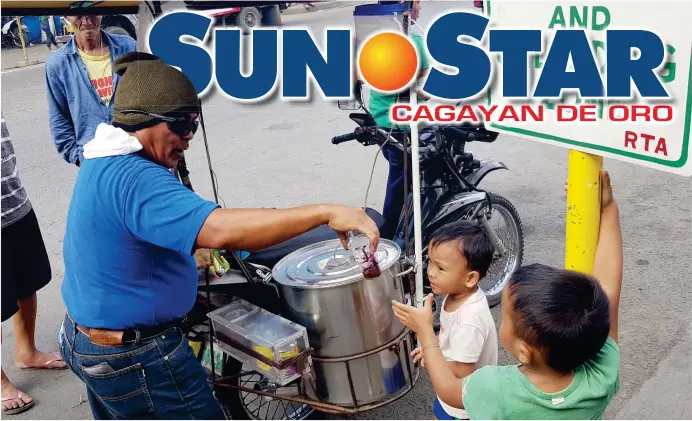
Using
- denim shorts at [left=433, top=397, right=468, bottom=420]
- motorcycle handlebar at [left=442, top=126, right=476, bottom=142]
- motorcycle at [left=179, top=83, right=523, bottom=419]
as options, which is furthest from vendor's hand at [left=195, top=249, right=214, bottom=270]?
motorcycle handlebar at [left=442, top=126, right=476, bottom=142]

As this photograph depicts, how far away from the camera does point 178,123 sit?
2.06m

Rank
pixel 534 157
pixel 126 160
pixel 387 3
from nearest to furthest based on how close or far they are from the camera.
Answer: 1. pixel 126 160
2. pixel 387 3
3. pixel 534 157

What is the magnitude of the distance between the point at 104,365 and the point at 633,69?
1.77 meters

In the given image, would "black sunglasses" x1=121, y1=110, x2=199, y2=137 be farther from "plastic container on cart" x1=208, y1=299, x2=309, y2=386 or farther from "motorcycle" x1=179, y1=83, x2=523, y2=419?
"plastic container on cart" x1=208, y1=299, x2=309, y2=386

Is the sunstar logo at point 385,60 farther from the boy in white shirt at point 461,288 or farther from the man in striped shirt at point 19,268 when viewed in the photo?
the man in striped shirt at point 19,268

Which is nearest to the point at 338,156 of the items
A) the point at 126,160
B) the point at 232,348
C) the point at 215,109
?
the point at 215,109

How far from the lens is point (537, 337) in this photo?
148 cm

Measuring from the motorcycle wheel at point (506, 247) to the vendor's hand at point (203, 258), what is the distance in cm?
191

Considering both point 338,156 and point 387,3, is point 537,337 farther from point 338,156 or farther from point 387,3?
point 338,156

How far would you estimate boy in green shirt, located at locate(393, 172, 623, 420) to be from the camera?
1469 millimetres

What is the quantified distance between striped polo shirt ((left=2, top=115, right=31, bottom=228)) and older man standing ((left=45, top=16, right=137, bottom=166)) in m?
0.34

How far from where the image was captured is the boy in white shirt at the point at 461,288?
2.14 meters

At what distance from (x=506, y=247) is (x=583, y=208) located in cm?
222

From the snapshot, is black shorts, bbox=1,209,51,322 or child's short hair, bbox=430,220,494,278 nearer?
child's short hair, bbox=430,220,494,278
